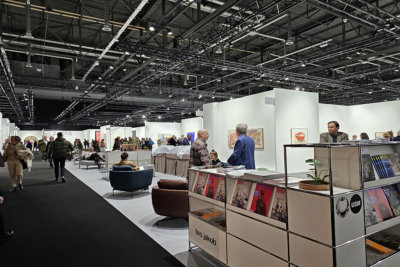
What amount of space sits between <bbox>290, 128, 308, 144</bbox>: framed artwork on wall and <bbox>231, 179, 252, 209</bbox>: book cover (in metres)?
7.24

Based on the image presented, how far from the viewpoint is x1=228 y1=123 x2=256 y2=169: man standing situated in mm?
3906

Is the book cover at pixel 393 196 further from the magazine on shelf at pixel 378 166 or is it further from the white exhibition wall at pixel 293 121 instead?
the white exhibition wall at pixel 293 121

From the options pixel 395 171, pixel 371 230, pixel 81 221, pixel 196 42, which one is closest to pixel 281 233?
pixel 371 230

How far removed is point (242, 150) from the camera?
395 cm

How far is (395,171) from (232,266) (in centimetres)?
177

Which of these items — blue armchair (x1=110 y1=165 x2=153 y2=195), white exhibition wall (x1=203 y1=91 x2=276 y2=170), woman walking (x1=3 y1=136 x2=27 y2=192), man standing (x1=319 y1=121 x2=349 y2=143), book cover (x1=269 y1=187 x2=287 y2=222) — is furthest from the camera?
white exhibition wall (x1=203 y1=91 x2=276 y2=170)

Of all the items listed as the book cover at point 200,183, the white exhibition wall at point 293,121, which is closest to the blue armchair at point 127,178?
the book cover at point 200,183

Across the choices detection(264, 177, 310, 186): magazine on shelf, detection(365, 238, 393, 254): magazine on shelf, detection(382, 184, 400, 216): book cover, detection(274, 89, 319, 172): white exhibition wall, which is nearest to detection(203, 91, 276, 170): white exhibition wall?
detection(274, 89, 319, 172): white exhibition wall

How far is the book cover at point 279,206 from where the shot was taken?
218 cm

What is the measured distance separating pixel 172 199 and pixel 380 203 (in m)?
2.87

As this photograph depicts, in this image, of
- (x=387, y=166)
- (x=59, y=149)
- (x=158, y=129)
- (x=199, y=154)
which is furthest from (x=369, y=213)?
(x=158, y=129)

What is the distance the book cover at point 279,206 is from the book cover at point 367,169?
0.63 m

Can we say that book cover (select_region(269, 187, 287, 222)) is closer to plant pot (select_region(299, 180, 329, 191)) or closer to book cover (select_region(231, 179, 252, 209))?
plant pot (select_region(299, 180, 329, 191))

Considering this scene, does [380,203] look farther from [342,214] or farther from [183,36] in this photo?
[183,36]
